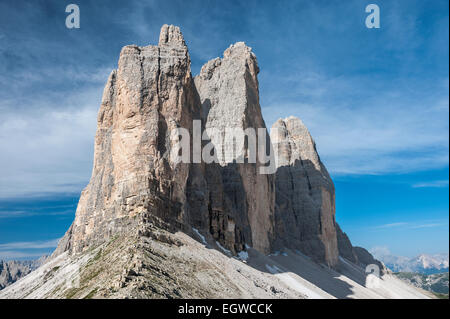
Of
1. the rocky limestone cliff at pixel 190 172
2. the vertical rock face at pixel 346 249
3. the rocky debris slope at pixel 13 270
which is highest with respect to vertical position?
the rocky limestone cliff at pixel 190 172

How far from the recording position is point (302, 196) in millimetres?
105688

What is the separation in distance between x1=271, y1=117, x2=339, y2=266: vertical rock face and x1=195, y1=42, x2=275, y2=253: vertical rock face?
12974 millimetres

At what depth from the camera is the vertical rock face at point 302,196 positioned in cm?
9681

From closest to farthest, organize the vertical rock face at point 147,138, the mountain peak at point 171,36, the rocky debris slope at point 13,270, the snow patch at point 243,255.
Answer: the vertical rock face at point 147,138 → the mountain peak at point 171,36 → the snow patch at point 243,255 → the rocky debris slope at point 13,270

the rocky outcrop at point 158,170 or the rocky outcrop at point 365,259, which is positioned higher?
the rocky outcrop at point 158,170

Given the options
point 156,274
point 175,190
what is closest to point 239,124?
point 175,190

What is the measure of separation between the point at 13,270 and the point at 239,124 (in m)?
98.8

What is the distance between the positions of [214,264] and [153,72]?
25.1 metres

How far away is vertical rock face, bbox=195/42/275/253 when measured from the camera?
74312mm

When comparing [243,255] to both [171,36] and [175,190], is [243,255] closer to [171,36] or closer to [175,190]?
[175,190]

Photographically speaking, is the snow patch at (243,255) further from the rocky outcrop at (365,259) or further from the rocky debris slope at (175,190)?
the rocky outcrop at (365,259)

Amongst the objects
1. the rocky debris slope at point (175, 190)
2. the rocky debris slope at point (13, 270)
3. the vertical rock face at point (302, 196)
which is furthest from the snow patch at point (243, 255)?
the rocky debris slope at point (13, 270)

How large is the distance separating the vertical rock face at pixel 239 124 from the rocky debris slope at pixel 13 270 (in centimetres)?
7564

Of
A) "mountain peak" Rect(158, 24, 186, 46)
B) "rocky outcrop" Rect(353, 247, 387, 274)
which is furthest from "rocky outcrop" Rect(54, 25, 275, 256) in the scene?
"rocky outcrop" Rect(353, 247, 387, 274)
